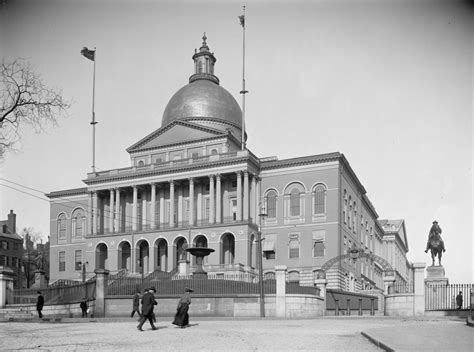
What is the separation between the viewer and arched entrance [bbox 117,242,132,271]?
67562mm

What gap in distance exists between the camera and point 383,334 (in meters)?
16.6

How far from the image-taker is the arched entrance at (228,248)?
63.5 metres

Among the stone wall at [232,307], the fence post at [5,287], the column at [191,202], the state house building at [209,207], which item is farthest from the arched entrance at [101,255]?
the stone wall at [232,307]

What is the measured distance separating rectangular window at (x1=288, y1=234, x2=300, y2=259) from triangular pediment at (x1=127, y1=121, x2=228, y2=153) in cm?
1371

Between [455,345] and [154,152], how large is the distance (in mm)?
59822

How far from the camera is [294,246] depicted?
63.4m

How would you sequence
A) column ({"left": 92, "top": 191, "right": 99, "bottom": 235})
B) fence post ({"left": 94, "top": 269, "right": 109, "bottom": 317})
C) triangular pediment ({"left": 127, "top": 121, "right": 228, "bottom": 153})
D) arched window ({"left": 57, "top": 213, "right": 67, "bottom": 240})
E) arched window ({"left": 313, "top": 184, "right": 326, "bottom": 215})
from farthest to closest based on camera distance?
arched window ({"left": 57, "top": 213, "right": 67, "bottom": 240}), column ({"left": 92, "top": 191, "right": 99, "bottom": 235}), triangular pediment ({"left": 127, "top": 121, "right": 228, "bottom": 153}), arched window ({"left": 313, "top": 184, "right": 326, "bottom": 215}), fence post ({"left": 94, "top": 269, "right": 109, "bottom": 317})

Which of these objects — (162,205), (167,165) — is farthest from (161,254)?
(167,165)

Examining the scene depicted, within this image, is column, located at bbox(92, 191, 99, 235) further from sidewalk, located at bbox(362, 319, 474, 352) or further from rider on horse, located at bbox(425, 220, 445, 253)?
sidewalk, located at bbox(362, 319, 474, 352)

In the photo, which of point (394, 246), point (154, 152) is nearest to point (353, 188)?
point (154, 152)

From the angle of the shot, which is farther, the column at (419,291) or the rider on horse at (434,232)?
the rider on horse at (434,232)

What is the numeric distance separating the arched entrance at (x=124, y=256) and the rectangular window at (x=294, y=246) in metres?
17.3

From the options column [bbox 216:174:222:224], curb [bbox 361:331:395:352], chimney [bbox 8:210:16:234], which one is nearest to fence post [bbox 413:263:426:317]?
curb [bbox 361:331:395:352]

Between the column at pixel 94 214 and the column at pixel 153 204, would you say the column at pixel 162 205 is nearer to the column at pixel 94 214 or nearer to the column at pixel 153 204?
the column at pixel 153 204
